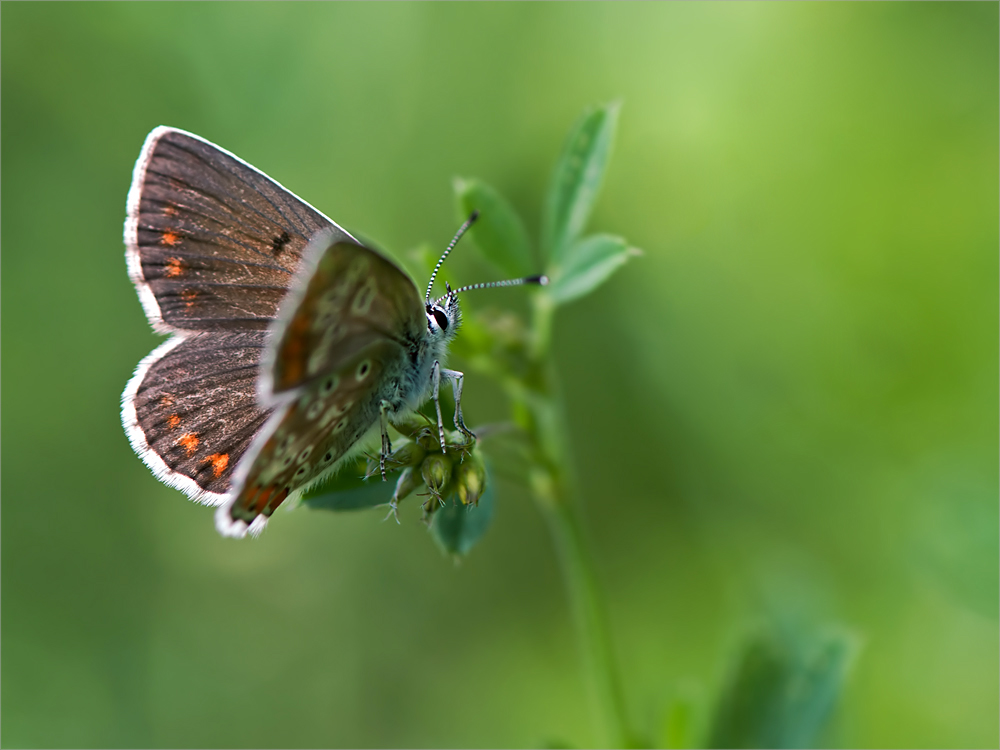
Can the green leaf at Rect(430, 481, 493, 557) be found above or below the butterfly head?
below

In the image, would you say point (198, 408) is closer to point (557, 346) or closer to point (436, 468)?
point (436, 468)

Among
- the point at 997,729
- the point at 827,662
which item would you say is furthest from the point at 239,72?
the point at 997,729

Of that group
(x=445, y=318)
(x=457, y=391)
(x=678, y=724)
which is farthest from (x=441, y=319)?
(x=678, y=724)

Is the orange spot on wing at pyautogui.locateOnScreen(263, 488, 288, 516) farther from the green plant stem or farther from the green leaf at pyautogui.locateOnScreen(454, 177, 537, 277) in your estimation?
the green leaf at pyautogui.locateOnScreen(454, 177, 537, 277)

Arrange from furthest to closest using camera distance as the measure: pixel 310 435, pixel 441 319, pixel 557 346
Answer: pixel 557 346
pixel 441 319
pixel 310 435

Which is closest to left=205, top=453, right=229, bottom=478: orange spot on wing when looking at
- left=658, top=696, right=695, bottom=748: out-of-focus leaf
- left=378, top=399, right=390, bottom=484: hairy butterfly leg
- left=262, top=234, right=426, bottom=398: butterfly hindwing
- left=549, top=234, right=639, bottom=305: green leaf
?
left=378, top=399, right=390, bottom=484: hairy butterfly leg

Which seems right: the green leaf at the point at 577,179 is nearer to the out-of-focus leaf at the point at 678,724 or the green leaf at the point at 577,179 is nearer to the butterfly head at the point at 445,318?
the butterfly head at the point at 445,318
